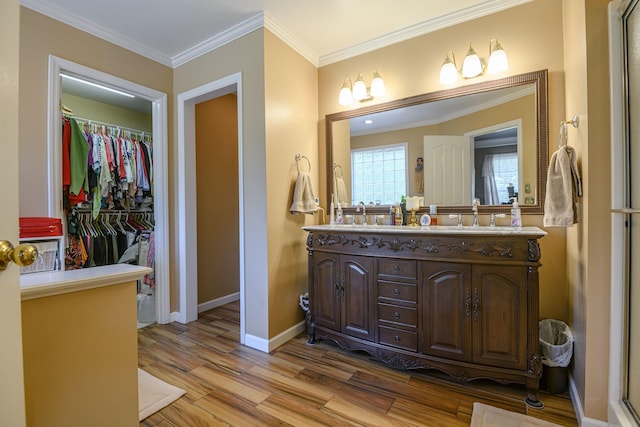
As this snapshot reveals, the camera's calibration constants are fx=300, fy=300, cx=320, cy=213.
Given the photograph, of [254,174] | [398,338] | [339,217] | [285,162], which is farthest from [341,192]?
[398,338]

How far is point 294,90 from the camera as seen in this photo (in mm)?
2760

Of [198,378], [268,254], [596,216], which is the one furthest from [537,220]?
[198,378]

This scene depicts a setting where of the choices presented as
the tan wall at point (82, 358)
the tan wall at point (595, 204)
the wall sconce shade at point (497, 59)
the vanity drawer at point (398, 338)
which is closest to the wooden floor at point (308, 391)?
the vanity drawer at point (398, 338)

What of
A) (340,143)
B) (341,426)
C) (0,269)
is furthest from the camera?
(340,143)

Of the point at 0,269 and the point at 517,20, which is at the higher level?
the point at 517,20

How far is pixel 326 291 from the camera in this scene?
7.87ft

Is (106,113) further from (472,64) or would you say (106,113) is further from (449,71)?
(472,64)

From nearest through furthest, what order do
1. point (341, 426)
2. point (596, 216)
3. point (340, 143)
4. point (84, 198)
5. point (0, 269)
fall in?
point (0, 269) < point (596, 216) < point (341, 426) < point (84, 198) < point (340, 143)

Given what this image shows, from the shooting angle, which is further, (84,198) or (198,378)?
(84,198)

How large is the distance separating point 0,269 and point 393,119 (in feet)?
8.56

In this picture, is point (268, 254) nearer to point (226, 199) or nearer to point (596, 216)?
point (226, 199)

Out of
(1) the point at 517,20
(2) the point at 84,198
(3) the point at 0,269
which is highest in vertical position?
(1) the point at 517,20

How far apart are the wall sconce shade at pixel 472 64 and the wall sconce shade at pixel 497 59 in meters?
0.07

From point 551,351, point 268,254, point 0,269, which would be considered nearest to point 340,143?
point 268,254
